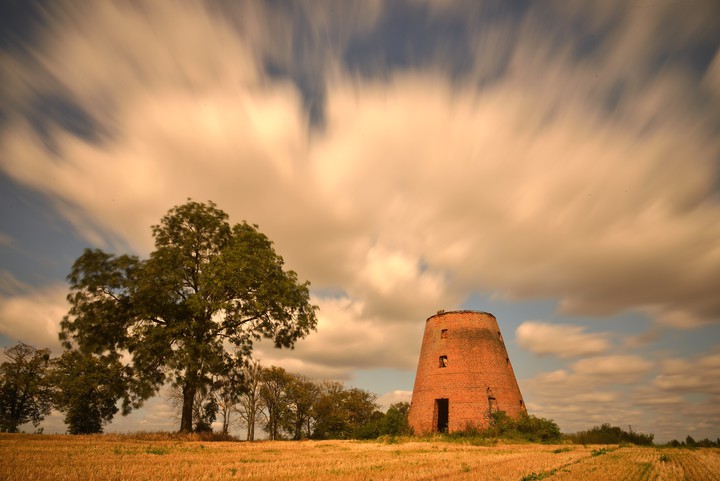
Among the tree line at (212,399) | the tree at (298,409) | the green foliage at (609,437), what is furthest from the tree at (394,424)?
the tree at (298,409)

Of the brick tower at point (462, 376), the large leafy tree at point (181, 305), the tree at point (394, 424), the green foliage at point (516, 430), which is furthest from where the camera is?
the tree at point (394, 424)

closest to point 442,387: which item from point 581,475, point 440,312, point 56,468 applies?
point 440,312

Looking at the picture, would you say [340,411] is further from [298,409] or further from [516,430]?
[516,430]

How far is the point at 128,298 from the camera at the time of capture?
21.0 metres

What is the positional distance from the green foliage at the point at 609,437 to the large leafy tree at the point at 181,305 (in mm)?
22821

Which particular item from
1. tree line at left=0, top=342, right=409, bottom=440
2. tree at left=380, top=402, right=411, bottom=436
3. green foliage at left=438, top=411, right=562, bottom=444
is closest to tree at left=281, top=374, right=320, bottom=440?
tree line at left=0, top=342, right=409, bottom=440

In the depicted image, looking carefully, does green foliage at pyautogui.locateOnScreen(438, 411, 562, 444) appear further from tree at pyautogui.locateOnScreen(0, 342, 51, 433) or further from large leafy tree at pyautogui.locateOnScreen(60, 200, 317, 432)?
tree at pyautogui.locateOnScreen(0, 342, 51, 433)

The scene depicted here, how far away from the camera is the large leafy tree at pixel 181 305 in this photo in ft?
65.4

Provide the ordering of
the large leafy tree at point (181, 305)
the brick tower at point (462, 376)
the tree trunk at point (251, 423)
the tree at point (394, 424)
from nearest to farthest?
1. the large leafy tree at point (181, 305)
2. the brick tower at point (462, 376)
3. the tree at point (394, 424)
4. the tree trunk at point (251, 423)

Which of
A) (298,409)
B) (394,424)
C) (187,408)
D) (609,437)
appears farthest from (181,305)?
(298,409)

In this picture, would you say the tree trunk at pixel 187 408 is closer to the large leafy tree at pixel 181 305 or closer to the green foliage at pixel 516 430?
the large leafy tree at pixel 181 305

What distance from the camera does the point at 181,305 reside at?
21.8m

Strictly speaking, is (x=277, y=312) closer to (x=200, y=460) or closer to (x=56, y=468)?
(x=200, y=460)

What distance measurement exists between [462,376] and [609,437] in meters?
11.6
